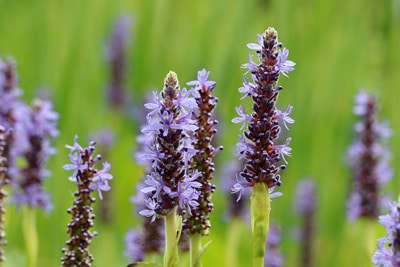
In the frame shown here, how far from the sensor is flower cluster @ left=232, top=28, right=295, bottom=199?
152 cm

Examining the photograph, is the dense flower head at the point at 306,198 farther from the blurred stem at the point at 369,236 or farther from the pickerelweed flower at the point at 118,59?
the pickerelweed flower at the point at 118,59

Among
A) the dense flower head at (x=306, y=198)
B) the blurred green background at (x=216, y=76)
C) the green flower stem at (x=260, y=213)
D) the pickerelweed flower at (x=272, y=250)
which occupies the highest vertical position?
the blurred green background at (x=216, y=76)

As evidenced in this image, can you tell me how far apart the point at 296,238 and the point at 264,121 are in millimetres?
2452

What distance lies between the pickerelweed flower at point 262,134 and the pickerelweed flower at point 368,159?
1.12m

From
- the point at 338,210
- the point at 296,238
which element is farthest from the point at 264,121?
the point at 338,210

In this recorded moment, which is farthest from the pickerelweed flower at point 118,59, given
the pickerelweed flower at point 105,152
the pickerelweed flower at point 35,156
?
the pickerelweed flower at point 35,156

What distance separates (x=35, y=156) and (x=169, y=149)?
0.97 m

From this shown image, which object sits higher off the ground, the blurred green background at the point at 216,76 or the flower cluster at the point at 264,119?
the blurred green background at the point at 216,76

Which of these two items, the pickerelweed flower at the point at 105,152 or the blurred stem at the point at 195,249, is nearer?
the blurred stem at the point at 195,249

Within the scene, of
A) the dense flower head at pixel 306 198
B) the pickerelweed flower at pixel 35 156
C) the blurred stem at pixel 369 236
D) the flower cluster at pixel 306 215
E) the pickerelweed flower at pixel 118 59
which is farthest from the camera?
the pickerelweed flower at pixel 118 59

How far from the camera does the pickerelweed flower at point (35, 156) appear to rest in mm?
2363

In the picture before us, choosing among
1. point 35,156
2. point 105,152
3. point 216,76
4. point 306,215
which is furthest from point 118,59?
point 35,156

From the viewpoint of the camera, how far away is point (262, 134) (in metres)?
1.52

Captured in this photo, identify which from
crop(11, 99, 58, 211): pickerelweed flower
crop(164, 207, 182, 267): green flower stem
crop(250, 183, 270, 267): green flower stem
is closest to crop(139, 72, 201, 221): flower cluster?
crop(164, 207, 182, 267): green flower stem
